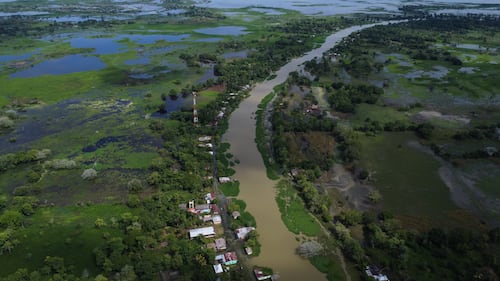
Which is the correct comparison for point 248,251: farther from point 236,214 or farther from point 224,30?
point 224,30

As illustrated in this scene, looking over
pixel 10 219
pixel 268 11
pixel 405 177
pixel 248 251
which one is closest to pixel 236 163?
pixel 248 251

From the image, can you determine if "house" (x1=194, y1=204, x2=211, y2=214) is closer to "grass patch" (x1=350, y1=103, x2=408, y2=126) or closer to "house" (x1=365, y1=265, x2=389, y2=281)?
"house" (x1=365, y1=265, x2=389, y2=281)

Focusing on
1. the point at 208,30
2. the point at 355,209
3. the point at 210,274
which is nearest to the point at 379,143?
the point at 355,209

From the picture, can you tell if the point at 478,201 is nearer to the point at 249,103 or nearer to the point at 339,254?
the point at 339,254

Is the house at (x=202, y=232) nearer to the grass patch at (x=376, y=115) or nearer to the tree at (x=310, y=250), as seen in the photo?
the tree at (x=310, y=250)

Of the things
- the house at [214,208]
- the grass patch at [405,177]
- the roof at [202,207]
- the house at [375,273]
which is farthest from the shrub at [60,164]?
the grass patch at [405,177]
